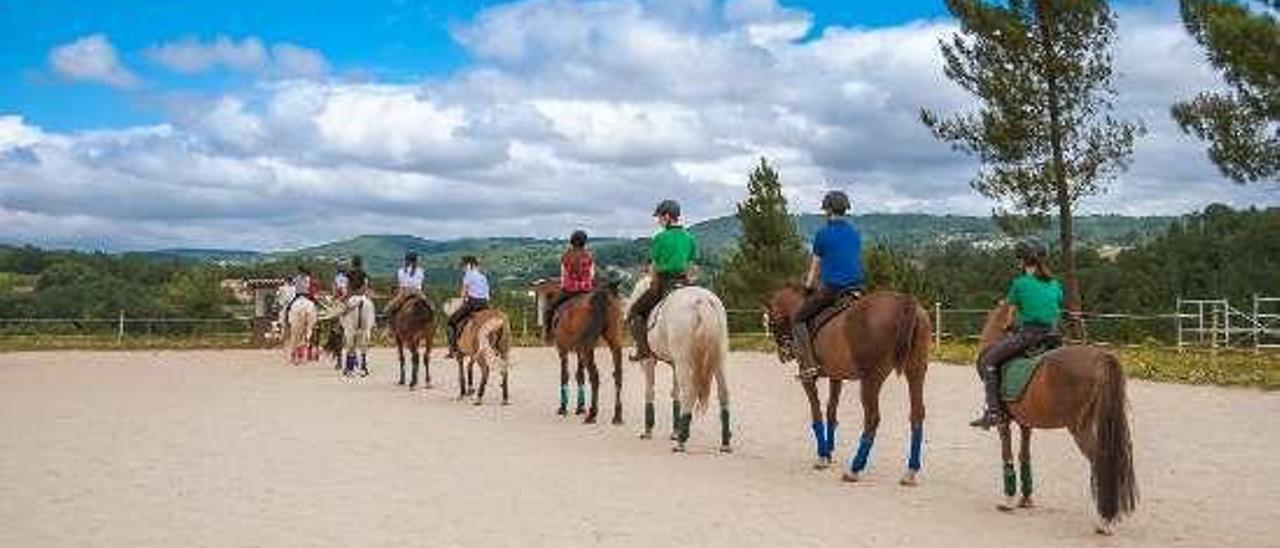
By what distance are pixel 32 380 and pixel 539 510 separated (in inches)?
782

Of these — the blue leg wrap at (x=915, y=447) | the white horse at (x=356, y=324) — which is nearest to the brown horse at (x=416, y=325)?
the white horse at (x=356, y=324)

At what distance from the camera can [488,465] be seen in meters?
12.2

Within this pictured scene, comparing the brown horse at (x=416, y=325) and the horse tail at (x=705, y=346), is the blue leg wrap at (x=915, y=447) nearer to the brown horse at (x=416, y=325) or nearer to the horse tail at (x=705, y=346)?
the horse tail at (x=705, y=346)

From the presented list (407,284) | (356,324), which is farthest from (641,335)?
(356,324)

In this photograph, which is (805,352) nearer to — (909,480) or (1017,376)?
(909,480)

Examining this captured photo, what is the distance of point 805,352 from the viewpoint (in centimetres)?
1205

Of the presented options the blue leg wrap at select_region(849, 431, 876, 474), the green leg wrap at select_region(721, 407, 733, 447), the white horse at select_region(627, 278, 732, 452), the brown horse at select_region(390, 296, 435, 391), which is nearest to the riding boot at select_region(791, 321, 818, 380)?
the blue leg wrap at select_region(849, 431, 876, 474)

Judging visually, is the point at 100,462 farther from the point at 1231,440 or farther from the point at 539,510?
the point at 1231,440

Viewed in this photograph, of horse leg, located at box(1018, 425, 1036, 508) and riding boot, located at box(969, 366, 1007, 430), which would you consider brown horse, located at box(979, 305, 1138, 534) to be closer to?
riding boot, located at box(969, 366, 1007, 430)

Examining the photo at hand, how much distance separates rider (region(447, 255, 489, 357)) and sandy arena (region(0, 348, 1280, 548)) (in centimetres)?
148

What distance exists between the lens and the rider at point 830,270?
1184 cm

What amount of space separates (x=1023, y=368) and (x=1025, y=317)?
0.57 meters

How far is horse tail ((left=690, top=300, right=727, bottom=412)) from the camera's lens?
43.9 feet

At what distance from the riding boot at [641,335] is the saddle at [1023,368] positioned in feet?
18.7
